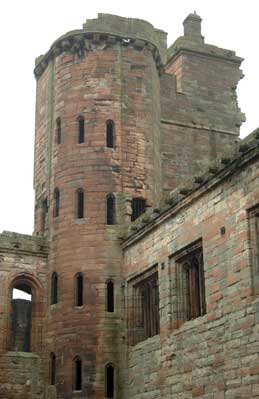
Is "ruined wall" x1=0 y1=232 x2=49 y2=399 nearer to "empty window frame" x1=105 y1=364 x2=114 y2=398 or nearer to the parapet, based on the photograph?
"empty window frame" x1=105 y1=364 x2=114 y2=398

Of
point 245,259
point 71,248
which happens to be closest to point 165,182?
point 71,248

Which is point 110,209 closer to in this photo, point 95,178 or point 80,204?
point 80,204

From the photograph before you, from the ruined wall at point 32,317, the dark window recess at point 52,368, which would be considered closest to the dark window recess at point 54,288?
the ruined wall at point 32,317

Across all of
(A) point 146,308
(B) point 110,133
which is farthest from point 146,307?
(B) point 110,133

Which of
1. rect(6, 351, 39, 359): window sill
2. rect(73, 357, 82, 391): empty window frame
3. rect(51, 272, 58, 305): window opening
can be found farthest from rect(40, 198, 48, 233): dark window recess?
rect(73, 357, 82, 391): empty window frame

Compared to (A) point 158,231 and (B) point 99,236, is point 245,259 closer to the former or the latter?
(A) point 158,231

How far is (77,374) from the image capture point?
75.9ft

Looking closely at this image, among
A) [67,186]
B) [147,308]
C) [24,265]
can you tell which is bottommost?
[147,308]

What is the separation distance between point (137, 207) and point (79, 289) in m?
3.55

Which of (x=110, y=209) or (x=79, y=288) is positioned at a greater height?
(x=110, y=209)

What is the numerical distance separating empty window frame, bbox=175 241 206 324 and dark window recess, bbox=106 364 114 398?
3780 millimetres

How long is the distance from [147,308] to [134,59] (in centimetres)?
939

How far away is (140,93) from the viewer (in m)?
26.8

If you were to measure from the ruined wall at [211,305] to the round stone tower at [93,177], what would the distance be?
1.77 metres
